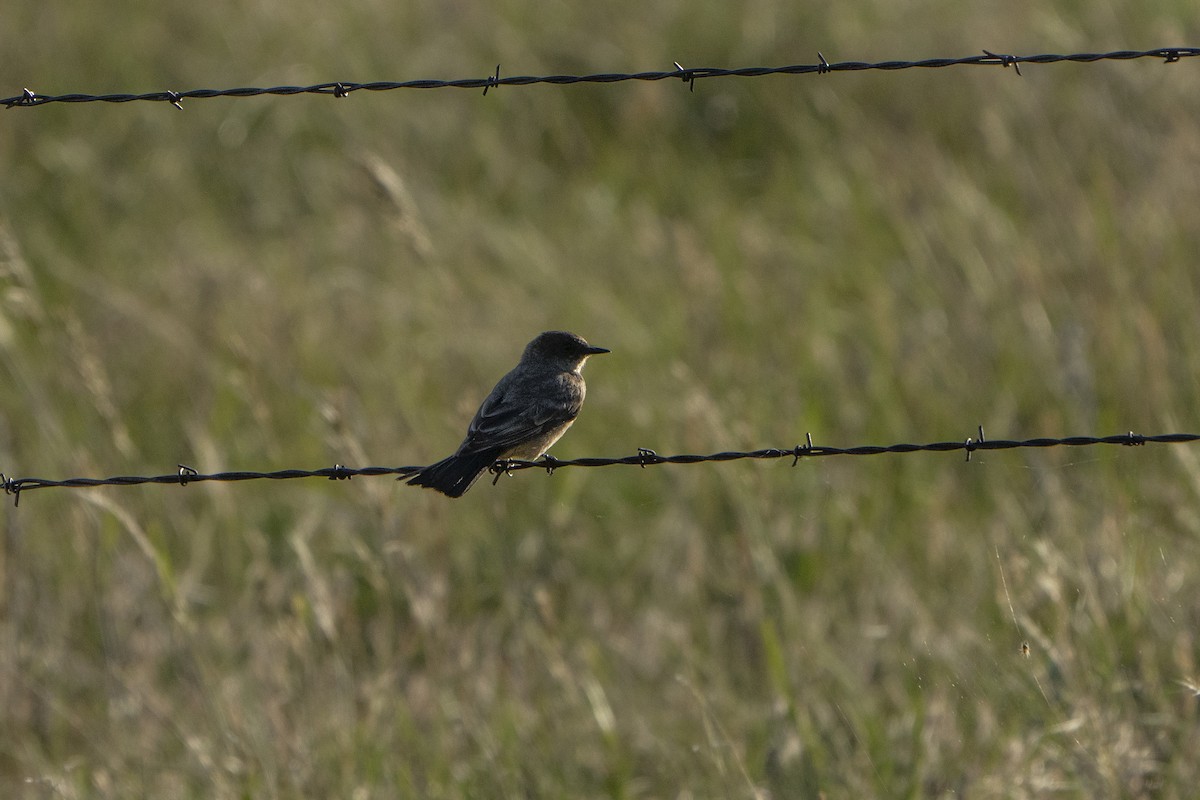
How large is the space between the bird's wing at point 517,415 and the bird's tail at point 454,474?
62mm

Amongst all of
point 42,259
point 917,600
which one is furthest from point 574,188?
point 917,600

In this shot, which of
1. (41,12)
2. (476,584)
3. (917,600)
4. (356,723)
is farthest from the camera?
(41,12)

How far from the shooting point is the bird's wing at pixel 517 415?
4641mm

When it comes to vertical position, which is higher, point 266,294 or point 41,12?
point 41,12

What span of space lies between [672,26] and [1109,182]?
12.0ft

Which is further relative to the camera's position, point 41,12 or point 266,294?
point 41,12

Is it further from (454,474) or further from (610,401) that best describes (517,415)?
(610,401)

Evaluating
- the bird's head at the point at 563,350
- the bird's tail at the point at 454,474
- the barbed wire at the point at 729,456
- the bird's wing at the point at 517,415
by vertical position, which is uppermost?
the bird's head at the point at 563,350

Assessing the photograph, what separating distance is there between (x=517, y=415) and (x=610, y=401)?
2145 mm

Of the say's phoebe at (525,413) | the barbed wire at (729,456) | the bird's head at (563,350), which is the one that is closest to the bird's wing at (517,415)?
the say's phoebe at (525,413)

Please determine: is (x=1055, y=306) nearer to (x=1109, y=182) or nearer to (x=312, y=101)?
(x=1109, y=182)

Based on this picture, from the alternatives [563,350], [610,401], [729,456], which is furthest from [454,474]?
[610,401]

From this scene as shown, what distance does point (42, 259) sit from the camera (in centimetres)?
859

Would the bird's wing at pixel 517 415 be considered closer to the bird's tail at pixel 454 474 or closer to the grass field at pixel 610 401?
the bird's tail at pixel 454 474
